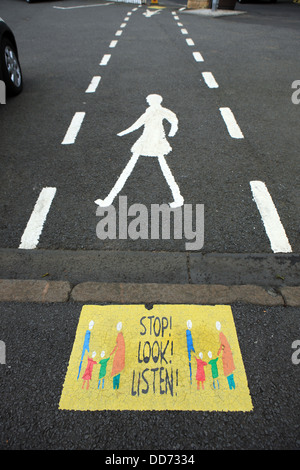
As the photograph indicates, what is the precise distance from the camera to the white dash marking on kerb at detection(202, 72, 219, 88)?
7516 millimetres

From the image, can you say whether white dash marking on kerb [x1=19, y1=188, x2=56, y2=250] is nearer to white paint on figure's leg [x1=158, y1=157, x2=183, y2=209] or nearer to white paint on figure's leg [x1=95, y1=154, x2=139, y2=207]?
white paint on figure's leg [x1=95, y1=154, x2=139, y2=207]

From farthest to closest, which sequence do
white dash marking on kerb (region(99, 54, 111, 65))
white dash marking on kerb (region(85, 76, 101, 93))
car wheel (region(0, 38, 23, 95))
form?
white dash marking on kerb (region(99, 54, 111, 65)) → white dash marking on kerb (region(85, 76, 101, 93)) → car wheel (region(0, 38, 23, 95))

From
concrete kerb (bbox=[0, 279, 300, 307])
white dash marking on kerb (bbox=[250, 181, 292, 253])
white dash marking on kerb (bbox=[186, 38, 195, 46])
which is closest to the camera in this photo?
concrete kerb (bbox=[0, 279, 300, 307])

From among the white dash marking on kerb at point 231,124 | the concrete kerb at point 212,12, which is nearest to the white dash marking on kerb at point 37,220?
the white dash marking on kerb at point 231,124

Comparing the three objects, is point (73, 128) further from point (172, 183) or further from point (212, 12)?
point (212, 12)

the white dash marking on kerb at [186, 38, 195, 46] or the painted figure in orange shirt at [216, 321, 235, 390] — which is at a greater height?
the white dash marking on kerb at [186, 38, 195, 46]

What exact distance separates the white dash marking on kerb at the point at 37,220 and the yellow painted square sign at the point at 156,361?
3.60 ft

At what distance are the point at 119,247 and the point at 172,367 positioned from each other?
138 centimetres

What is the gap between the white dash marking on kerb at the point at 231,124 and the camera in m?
5.56

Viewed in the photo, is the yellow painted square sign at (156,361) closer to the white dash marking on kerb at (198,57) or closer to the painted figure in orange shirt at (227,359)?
the painted figure in orange shirt at (227,359)

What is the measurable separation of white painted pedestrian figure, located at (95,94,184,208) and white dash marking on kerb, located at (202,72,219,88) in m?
1.39

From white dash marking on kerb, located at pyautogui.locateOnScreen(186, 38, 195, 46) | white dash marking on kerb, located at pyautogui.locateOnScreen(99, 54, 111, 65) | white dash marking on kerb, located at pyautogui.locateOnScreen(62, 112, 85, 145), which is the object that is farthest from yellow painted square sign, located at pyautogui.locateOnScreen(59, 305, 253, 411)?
white dash marking on kerb, located at pyautogui.locateOnScreen(186, 38, 195, 46)
